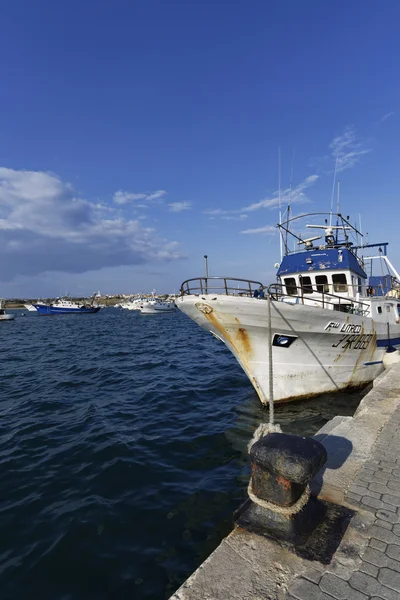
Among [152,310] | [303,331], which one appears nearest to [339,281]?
[303,331]

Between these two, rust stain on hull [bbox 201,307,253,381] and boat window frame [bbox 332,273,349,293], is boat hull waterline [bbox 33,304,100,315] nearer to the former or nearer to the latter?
boat window frame [bbox 332,273,349,293]

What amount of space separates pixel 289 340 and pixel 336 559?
20.9 ft

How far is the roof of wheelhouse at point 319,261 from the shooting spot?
1155cm

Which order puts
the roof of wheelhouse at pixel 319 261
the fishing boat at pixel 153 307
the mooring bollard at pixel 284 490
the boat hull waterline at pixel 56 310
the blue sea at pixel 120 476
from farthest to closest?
the fishing boat at pixel 153 307 → the boat hull waterline at pixel 56 310 → the roof of wheelhouse at pixel 319 261 → the blue sea at pixel 120 476 → the mooring bollard at pixel 284 490

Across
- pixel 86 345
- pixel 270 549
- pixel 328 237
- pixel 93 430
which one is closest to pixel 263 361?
pixel 93 430

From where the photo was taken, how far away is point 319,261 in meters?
11.8

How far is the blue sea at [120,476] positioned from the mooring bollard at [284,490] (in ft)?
4.28

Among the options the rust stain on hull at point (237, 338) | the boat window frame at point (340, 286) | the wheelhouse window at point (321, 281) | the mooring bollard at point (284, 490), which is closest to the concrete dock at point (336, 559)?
the mooring bollard at point (284, 490)

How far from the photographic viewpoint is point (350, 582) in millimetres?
2527

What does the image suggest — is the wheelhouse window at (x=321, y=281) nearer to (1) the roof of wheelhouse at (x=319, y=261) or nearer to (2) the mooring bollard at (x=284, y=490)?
(1) the roof of wheelhouse at (x=319, y=261)

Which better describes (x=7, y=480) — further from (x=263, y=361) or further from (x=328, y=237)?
(x=328, y=237)

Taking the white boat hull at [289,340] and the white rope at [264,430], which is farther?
the white boat hull at [289,340]

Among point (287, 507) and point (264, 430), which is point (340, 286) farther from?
point (287, 507)

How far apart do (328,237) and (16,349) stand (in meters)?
20.5
